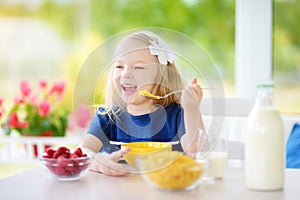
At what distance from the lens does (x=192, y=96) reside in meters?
1.59

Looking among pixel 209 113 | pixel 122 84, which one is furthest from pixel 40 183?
pixel 209 113

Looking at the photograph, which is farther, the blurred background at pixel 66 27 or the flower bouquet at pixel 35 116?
the blurred background at pixel 66 27

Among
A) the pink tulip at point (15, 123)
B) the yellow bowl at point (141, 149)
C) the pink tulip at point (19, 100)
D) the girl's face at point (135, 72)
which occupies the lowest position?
the pink tulip at point (15, 123)

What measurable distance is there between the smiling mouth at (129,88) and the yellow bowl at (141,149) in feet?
0.46

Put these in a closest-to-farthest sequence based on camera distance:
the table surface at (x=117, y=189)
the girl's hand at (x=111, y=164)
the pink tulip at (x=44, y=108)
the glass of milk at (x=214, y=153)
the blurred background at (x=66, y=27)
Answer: the table surface at (x=117, y=189) < the glass of milk at (x=214, y=153) < the girl's hand at (x=111, y=164) < the pink tulip at (x=44, y=108) < the blurred background at (x=66, y=27)

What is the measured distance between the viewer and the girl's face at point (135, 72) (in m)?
1.65

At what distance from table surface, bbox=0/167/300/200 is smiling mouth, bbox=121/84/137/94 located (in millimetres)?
227

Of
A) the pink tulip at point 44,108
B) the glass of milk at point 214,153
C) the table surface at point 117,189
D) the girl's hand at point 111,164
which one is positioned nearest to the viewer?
the table surface at point 117,189

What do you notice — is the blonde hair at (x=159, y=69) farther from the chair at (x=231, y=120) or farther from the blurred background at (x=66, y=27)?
the blurred background at (x=66, y=27)

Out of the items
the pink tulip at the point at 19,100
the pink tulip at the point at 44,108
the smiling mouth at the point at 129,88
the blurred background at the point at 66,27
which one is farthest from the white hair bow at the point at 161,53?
the blurred background at the point at 66,27

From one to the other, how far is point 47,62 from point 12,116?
113 cm

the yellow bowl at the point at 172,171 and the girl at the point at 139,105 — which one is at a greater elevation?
the girl at the point at 139,105

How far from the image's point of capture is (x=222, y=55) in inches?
152

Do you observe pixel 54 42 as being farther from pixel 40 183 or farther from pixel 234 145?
pixel 40 183
